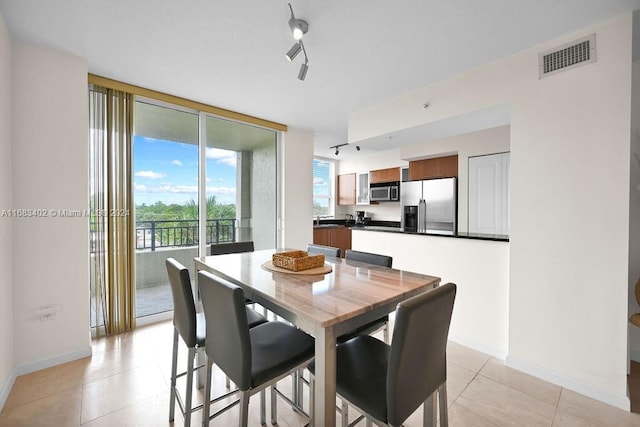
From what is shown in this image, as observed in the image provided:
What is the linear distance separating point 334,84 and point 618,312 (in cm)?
279

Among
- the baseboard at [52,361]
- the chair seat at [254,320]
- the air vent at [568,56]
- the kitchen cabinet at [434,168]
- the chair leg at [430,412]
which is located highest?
the air vent at [568,56]

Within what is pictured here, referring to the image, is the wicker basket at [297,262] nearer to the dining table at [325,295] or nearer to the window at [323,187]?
the dining table at [325,295]

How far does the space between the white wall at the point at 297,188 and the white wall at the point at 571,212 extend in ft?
8.62

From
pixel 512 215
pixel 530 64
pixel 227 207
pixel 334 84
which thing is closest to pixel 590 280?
pixel 512 215

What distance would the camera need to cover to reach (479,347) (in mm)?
2529

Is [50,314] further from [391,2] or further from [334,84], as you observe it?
[391,2]

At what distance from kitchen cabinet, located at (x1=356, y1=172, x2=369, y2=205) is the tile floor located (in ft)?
13.5

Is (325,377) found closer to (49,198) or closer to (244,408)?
(244,408)

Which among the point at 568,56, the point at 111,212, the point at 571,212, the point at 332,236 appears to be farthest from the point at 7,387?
the point at 332,236

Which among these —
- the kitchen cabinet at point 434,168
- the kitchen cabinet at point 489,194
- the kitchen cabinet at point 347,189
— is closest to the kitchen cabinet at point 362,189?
the kitchen cabinet at point 347,189

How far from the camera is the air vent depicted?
1.89 meters

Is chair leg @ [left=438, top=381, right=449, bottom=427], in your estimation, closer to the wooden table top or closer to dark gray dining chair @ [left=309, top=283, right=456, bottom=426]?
dark gray dining chair @ [left=309, top=283, right=456, bottom=426]

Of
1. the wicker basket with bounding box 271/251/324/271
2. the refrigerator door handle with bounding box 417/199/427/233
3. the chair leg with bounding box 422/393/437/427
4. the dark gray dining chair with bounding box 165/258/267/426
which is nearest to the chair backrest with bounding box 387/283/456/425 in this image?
the chair leg with bounding box 422/393/437/427

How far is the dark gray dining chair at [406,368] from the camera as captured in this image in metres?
0.97
